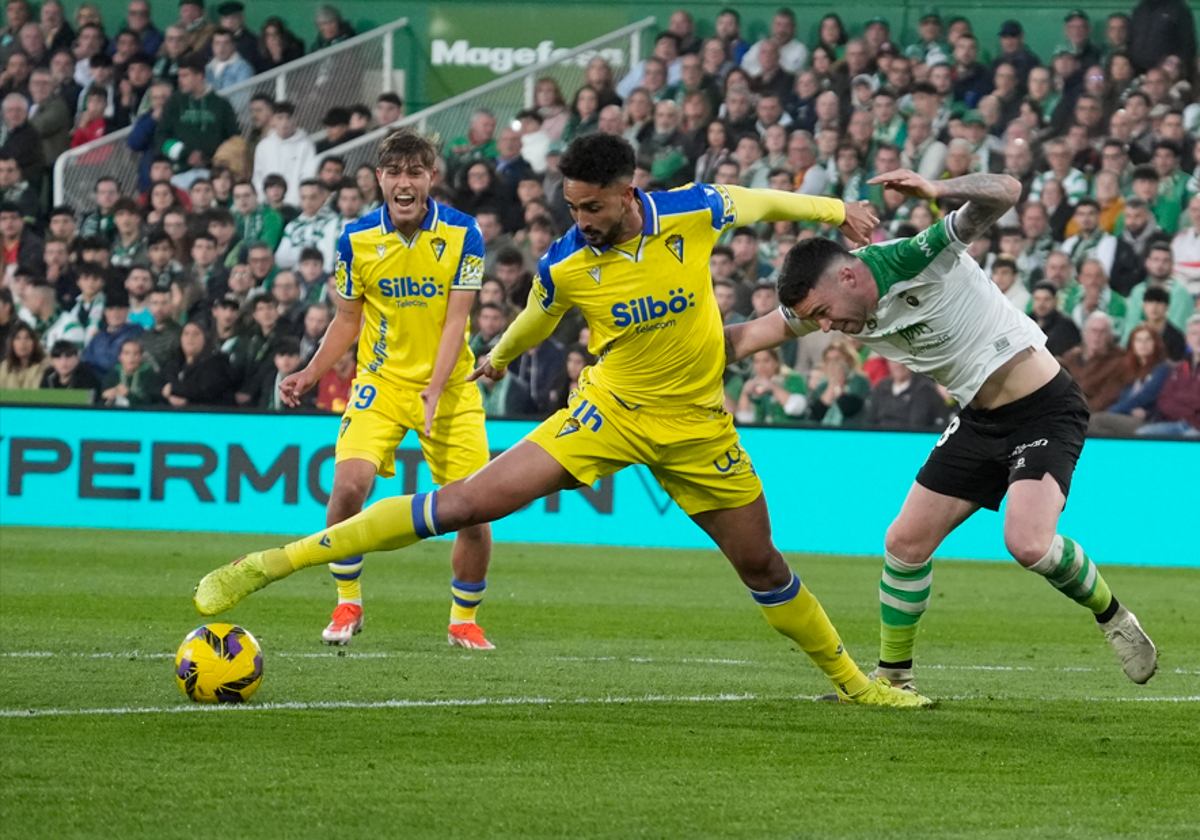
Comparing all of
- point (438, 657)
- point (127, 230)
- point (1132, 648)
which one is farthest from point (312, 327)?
point (1132, 648)

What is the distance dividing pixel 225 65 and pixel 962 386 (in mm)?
16342

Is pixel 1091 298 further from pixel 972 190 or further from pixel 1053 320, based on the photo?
pixel 972 190

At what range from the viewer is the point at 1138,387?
15859 millimetres

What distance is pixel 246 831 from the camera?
168 inches

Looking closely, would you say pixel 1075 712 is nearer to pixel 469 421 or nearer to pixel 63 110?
pixel 469 421

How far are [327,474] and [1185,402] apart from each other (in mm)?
7933

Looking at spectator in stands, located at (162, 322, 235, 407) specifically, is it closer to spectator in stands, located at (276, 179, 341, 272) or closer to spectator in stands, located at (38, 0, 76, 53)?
spectator in stands, located at (276, 179, 341, 272)

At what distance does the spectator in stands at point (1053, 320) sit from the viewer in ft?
52.1

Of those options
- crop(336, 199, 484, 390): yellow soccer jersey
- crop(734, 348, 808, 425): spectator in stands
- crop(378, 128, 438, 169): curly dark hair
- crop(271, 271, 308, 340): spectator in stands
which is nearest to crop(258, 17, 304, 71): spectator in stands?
crop(271, 271, 308, 340): spectator in stands

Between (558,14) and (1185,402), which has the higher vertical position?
(558,14)

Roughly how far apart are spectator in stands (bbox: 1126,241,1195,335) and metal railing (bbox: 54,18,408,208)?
32.3 feet

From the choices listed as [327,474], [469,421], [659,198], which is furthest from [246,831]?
[327,474]

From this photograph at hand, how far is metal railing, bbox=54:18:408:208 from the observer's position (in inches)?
820

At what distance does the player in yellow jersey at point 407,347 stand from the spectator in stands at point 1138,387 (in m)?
8.55
